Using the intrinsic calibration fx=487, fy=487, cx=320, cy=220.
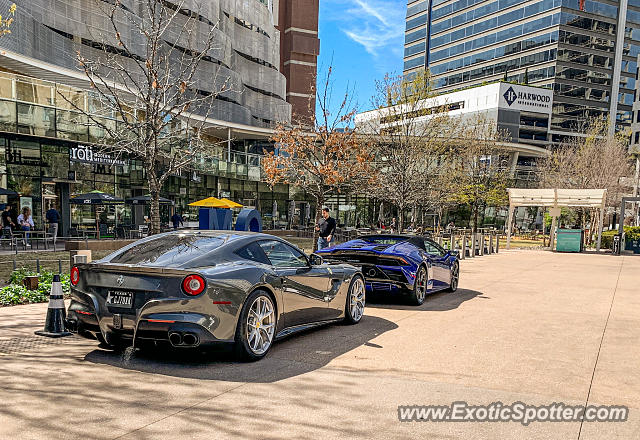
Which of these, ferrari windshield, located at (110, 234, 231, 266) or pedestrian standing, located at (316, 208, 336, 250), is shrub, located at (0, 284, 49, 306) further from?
pedestrian standing, located at (316, 208, 336, 250)

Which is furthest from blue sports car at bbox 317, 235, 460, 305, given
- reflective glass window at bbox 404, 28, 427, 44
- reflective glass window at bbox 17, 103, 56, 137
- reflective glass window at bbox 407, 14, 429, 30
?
reflective glass window at bbox 407, 14, 429, 30

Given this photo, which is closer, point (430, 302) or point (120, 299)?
point (120, 299)

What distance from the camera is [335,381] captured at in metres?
4.48

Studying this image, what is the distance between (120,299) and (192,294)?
73 cm

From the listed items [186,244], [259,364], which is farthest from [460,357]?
[186,244]

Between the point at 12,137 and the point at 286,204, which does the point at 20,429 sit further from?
the point at 286,204

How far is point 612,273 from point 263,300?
580 inches

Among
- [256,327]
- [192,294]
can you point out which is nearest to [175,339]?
[192,294]

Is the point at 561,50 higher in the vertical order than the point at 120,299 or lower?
higher

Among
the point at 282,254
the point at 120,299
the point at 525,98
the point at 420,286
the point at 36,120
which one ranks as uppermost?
the point at 525,98

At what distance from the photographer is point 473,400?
4094 mm

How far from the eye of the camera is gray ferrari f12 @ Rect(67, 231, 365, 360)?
4516 mm

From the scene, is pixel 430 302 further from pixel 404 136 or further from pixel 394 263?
pixel 404 136

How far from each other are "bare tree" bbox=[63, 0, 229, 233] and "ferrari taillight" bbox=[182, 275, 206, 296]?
5.05 m
